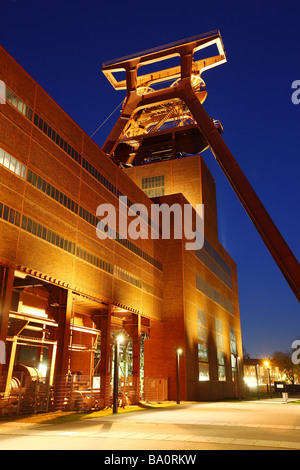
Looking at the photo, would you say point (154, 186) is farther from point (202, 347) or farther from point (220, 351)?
point (220, 351)

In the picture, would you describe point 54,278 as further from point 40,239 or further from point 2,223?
point 2,223

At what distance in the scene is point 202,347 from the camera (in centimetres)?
4441

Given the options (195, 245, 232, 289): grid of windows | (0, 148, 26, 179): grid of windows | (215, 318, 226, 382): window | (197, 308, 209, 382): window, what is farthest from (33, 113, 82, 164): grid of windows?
(215, 318, 226, 382): window

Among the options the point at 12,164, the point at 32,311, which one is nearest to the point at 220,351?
the point at 32,311

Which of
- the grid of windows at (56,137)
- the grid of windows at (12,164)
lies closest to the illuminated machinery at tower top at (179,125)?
the grid of windows at (56,137)

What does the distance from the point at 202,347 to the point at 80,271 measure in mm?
22923

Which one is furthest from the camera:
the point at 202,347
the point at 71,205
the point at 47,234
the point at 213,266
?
the point at 213,266

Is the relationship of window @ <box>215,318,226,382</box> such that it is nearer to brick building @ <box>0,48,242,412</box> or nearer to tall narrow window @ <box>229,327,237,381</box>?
brick building @ <box>0,48,242,412</box>

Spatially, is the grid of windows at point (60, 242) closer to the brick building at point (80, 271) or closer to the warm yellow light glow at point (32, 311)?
the brick building at point (80, 271)

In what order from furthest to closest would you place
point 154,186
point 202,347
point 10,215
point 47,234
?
point 154,186 → point 202,347 → point 47,234 → point 10,215

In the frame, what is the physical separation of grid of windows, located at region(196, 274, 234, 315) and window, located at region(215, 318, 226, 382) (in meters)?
3.10

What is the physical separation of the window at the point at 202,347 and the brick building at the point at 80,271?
12cm

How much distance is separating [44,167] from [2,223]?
18.6ft
